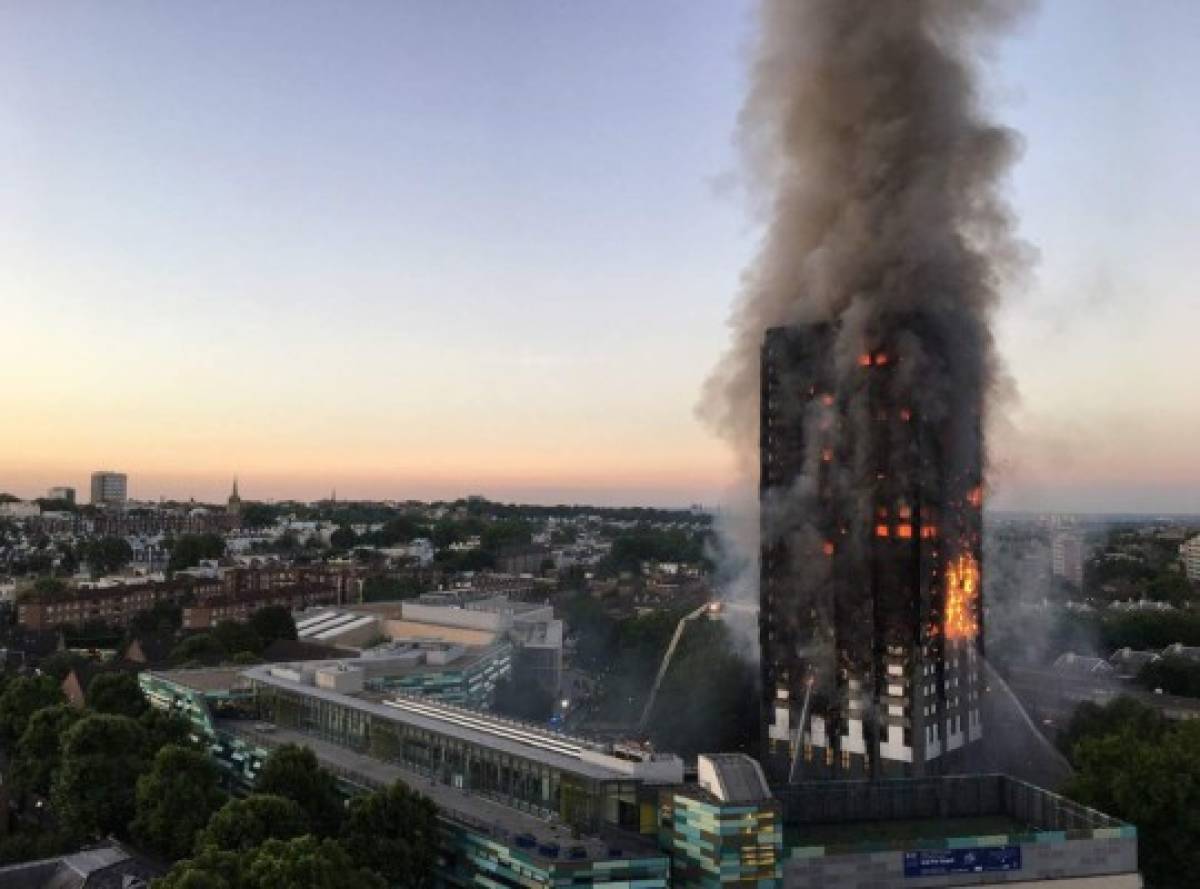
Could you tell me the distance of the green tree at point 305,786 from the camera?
3628 cm

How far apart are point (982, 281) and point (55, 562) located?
136 metres

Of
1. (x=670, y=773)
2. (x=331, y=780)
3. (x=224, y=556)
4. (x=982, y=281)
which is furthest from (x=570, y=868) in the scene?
(x=224, y=556)

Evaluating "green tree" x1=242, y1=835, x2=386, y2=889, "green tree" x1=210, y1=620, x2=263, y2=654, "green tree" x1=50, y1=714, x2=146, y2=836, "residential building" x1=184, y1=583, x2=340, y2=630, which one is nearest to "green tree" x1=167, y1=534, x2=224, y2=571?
"residential building" x1=184, y1=583, x2=340, y2=630

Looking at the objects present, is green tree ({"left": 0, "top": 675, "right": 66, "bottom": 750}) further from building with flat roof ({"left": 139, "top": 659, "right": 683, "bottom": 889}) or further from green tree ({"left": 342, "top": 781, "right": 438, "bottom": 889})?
green tree ({"left": 342, "top": 781, "right": 438, "bottom": 889})

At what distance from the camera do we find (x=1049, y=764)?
50656 millimetres

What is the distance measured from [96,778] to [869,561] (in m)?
31.7

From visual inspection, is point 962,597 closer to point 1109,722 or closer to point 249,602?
point 1109,722

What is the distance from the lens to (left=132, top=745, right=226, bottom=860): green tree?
123ft

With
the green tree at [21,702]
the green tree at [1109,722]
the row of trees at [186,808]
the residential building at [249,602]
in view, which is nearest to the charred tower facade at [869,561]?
the green tree at [1109,722]

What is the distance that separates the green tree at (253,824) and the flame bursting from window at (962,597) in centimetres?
2995

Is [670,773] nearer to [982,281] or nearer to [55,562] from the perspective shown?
[982,281]

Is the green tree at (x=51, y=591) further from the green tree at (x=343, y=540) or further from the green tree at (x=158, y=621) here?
the green tree at (x=343, y=540)

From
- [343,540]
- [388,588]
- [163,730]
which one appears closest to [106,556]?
[343,540]

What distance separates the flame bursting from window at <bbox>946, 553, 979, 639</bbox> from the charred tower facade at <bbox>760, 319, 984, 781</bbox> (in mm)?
89
